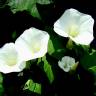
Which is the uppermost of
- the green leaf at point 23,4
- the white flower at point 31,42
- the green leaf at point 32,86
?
the green leaf at point 23,4

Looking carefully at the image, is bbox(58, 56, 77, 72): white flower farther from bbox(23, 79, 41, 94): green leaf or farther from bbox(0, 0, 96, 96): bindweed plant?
bbox(23, 79, 41, 94): green leaf

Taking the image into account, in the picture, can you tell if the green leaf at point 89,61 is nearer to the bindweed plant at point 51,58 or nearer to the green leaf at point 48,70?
the bindweed plant at point 51,58

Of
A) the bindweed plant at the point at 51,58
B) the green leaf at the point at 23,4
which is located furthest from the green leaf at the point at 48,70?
the green leaf at the point at 23,4

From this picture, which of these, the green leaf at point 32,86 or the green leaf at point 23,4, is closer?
the green leaf at point 32,86

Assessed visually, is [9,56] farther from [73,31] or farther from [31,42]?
[73,31]

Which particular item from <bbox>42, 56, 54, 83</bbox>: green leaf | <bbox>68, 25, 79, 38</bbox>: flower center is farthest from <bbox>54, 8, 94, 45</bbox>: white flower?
<bbox>42, 56, 54, 83</bbox>: green leaf

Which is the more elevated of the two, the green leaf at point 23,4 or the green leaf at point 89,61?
the green leaf at point 23,4

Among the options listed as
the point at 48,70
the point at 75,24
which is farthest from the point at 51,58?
the point at 75,24
